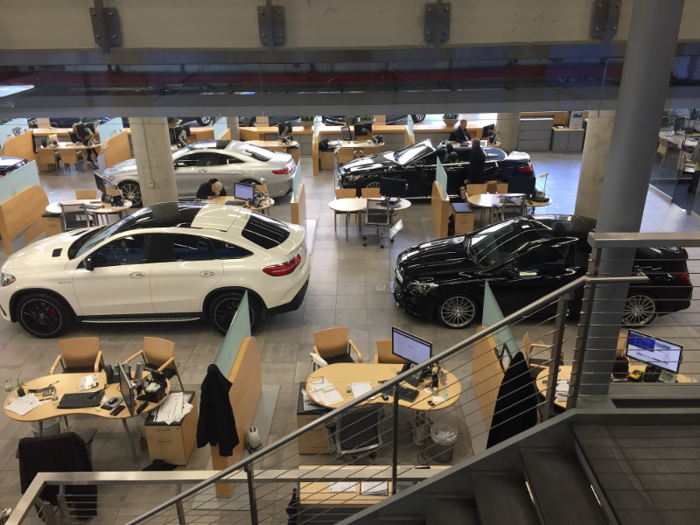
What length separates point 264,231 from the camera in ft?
28.2

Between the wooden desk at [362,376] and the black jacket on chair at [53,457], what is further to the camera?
the wooden desk at [362,376]

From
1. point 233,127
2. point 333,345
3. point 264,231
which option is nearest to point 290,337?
point 333,345

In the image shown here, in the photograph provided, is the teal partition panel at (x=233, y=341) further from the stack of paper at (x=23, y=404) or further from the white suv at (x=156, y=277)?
the stack of paper at (x=23, y=404)

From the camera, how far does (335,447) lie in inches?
241

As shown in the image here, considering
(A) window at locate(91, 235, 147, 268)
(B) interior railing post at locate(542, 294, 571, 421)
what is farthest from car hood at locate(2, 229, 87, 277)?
(B) interior railing post at locate(542, 294, 571, 421)

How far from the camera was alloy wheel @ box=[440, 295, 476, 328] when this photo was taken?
837cm

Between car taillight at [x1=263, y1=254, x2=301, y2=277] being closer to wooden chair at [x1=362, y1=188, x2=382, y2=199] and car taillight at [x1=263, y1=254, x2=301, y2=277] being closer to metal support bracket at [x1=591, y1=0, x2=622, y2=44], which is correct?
wooden chair at [x1=362, y1=188, x2=382, y2=199]

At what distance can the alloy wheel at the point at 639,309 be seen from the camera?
821 centimetres

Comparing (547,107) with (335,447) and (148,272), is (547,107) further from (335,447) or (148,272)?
(148,272)

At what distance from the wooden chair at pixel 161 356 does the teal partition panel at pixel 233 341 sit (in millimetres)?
944

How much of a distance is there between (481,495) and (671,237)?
69.6 inches

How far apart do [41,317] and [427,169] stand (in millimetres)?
8330

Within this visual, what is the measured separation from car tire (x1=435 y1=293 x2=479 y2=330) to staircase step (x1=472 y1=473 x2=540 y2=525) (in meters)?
4.88

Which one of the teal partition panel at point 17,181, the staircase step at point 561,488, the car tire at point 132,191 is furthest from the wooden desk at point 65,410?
the car tire at point 132,191
